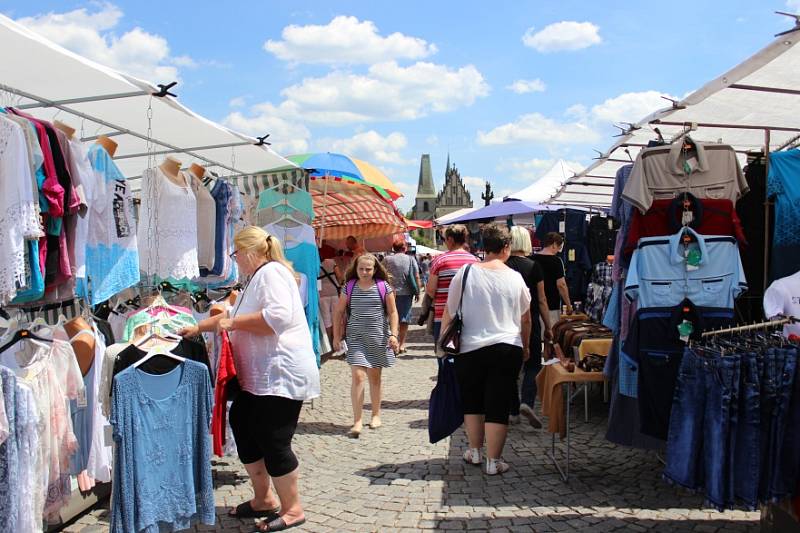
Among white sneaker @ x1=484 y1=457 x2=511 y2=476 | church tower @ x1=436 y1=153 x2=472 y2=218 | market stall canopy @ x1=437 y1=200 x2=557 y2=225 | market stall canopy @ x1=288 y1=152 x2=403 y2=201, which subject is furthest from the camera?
church tower @ x1=436 y1=153 x2=472 y2=218

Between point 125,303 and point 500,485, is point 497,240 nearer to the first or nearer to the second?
point 500,485

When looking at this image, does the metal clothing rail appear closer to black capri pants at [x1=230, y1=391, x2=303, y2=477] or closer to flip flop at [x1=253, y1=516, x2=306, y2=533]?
black capri pants at [x1=230, y1=391, x2=303, y2=477]

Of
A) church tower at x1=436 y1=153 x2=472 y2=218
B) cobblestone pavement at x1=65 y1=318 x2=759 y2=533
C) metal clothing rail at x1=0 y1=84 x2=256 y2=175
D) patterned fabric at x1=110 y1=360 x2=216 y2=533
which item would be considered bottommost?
cobblestone pavement at x1=65 y1=318 x2=759 y2=533

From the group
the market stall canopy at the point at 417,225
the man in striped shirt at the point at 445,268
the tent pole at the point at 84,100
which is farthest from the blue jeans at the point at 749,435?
the market stall canopy at the point at 417,225

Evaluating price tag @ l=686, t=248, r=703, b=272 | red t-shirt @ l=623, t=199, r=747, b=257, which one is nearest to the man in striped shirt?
red t-shirt @ l=623, t=199, r=747, b=257

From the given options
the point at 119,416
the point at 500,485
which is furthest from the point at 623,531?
the point at 119,416

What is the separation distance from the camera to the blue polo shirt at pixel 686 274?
377 cm

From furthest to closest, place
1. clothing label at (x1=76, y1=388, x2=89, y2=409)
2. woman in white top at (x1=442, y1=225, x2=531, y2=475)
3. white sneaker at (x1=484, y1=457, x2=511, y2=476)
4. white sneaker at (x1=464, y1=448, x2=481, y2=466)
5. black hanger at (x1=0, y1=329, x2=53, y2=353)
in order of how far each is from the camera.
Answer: white sneaker at (x1=464, y1=448, x2=481, y2=466) → white sneaker at (x1=484, y1=457, x2=511, y2=476) → woman in white top at (x1=442, y1=225, x2=531, y2=475) → clothing label at (x1=76, y1=388, x2=89, y2=409) → black hanger at (x1=0, y1=329, x2=53, y2=353)

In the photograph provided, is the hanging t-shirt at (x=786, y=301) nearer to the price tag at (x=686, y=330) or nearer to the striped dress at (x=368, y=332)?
the price tag at (x=686, y=330)

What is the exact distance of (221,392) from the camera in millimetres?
3602

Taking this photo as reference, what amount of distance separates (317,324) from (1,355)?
368 cm

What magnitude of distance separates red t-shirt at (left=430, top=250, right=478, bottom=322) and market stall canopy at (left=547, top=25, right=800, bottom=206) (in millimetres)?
1672

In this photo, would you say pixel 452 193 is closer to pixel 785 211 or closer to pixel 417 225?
pixel 417 225

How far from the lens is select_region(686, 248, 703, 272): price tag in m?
3.79
